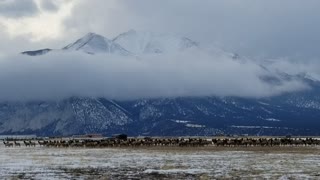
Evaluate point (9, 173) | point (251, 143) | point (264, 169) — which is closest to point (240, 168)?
point (264, 169)

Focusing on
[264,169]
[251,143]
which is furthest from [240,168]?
[251,143]

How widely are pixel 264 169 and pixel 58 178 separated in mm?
17697

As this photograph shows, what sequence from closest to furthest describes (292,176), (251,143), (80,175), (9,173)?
1. (292,176)
2. (80,175)
3. (9,173)
4. (251,143)

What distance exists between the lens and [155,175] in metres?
50.1

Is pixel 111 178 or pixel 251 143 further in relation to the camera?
pixel 251 143

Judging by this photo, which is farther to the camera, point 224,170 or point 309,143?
point 309,143

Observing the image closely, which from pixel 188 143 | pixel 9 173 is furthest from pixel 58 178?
pixel 188 143

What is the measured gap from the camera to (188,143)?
134 metres

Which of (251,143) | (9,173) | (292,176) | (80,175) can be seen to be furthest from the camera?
(251,143)

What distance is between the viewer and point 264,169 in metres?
55.0

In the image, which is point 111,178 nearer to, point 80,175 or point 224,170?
point 80,175

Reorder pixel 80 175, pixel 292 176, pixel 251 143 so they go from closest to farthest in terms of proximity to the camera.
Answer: pixel 292 176 < pixel 80 175 < pixel 251 143

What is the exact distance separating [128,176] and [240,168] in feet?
37.9

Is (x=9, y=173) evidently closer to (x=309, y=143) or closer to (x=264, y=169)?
(x=264, y=169)
